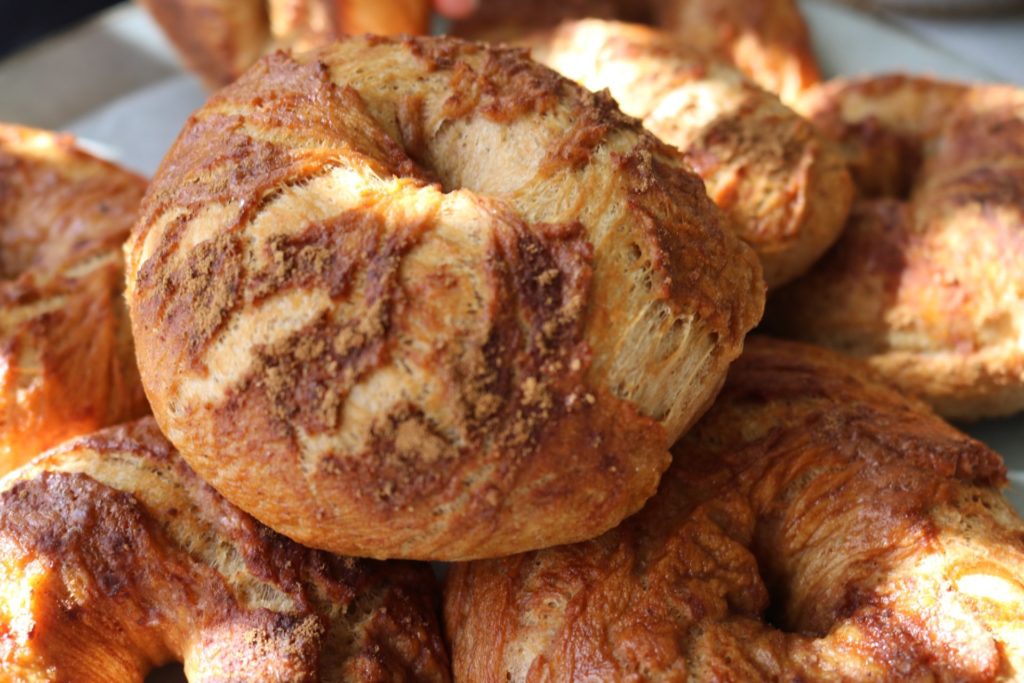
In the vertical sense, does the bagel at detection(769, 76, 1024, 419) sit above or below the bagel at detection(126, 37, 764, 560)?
below

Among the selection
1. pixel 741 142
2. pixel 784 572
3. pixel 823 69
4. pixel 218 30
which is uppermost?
pixel 741 142

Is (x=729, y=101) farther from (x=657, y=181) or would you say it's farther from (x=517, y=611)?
(x=517, y=611)

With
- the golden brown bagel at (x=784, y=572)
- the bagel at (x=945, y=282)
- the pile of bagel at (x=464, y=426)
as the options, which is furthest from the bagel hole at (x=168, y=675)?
the bagel at (x=945, y=282)

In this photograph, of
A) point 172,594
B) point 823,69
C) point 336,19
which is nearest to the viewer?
point 172,594

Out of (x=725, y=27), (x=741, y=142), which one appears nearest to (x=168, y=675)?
(x=741, y=142)

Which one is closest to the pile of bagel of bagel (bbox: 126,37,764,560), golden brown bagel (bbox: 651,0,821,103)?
bagel (bbox: 126,37,764,560)

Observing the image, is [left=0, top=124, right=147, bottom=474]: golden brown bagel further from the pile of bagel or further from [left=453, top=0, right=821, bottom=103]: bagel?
[left=453, top=0, right=821, bottom=103]: bagel

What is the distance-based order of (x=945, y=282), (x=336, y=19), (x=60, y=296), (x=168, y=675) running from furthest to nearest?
(x=336, y=19)
(x=945, y=282)
(x=60, y=296)
(x=168, y=675)

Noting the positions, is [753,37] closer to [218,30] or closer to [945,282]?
[945,282]
